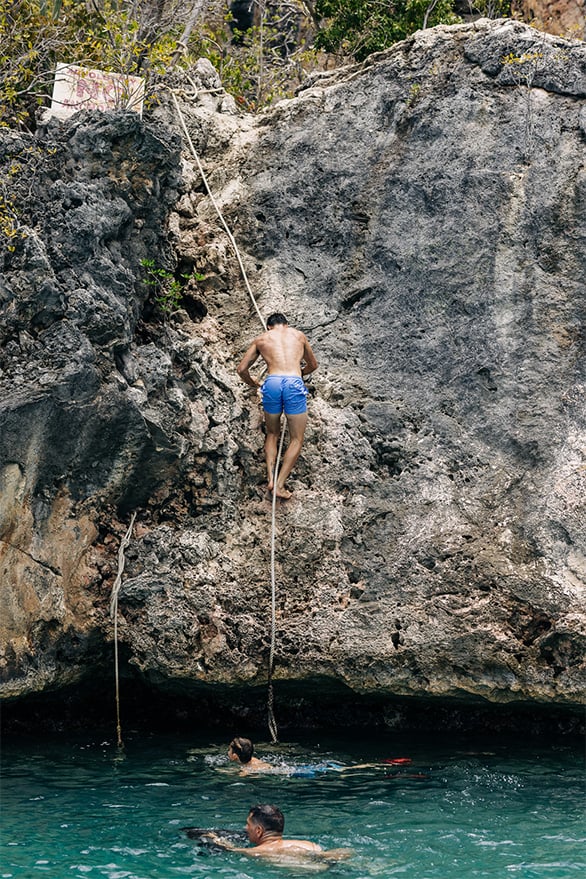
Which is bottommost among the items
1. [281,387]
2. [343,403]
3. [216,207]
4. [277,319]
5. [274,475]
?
[274,475]

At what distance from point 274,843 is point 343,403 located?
14.8 ft

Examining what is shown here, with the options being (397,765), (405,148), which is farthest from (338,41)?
(397,765)

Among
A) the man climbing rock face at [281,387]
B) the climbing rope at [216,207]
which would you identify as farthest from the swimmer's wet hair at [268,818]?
the climbing rope at [216,207]

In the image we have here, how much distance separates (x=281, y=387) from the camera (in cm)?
938

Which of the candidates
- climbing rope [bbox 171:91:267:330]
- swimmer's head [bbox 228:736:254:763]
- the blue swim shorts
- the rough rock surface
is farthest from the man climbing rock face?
the rough rock surface

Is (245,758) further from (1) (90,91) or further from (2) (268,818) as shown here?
(1) (90,91)

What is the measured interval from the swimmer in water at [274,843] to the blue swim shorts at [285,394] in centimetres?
382

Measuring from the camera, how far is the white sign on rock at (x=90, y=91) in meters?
10.2

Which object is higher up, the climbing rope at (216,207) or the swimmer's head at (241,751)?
the climbing rope at (216,207)

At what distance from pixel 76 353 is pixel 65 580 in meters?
2.15

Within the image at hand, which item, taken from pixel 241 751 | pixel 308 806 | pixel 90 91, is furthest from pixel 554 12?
pixel 308 806

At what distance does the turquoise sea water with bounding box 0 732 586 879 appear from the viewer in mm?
6676

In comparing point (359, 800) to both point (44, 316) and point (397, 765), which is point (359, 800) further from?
point (44, 316)

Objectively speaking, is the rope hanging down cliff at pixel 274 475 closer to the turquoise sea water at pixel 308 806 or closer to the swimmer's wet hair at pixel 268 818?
the turquoise sea water at pixel 308 806
